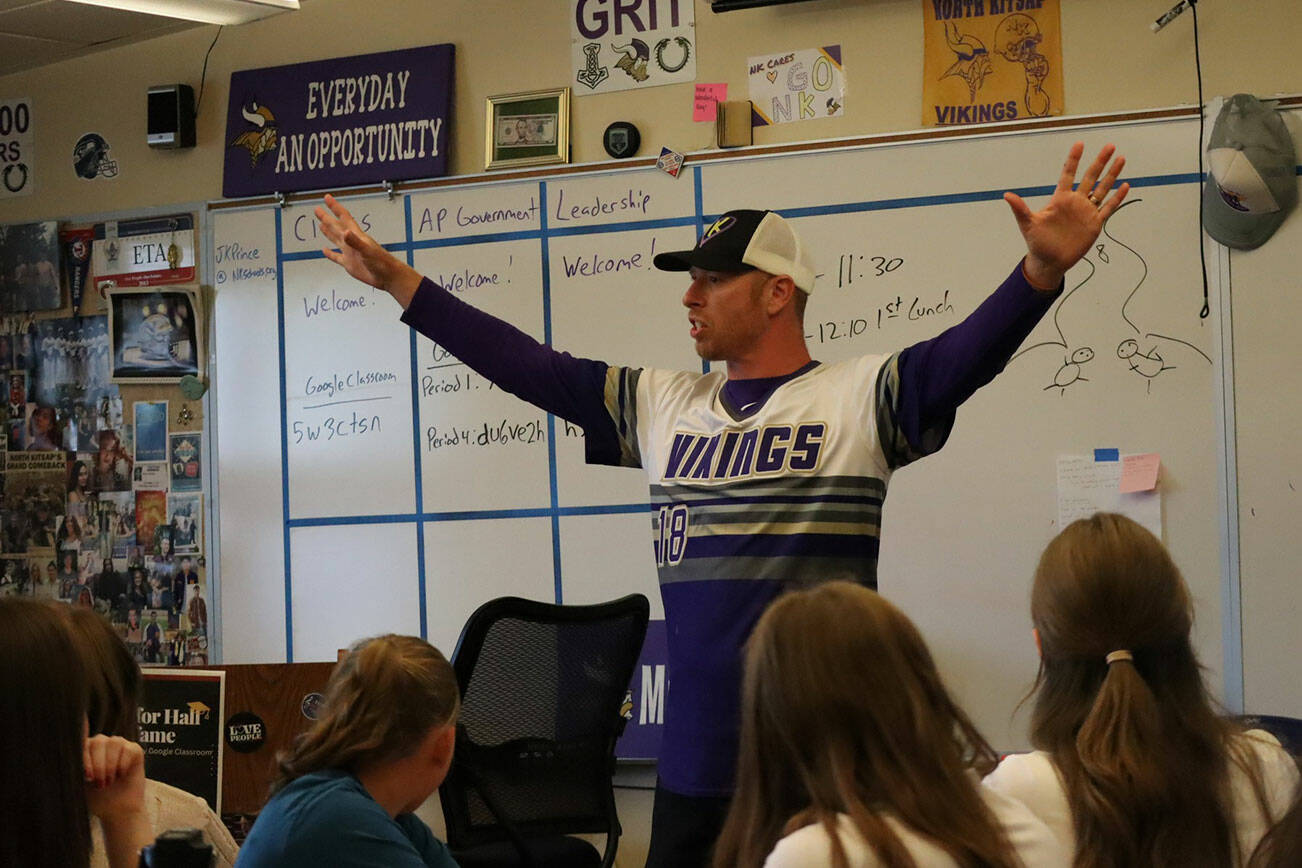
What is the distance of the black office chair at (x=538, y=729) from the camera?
8.52ft

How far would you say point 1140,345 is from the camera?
3.28 m

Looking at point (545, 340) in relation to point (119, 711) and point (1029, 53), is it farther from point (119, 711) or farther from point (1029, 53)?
point (119, 711)

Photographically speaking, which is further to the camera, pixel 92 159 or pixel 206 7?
pixel 92 159

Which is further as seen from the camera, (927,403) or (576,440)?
(576,440)

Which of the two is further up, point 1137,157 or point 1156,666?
point 1137,157

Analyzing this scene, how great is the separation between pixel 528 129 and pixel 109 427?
5.36 ft

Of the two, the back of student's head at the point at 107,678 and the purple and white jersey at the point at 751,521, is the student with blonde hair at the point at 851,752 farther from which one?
the back of student's head at the point at 107,678

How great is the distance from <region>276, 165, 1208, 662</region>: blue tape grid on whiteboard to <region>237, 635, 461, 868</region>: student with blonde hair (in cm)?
188

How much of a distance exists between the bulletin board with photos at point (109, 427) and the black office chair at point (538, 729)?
176cm

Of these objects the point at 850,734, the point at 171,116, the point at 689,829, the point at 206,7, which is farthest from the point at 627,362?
the point at 850,734

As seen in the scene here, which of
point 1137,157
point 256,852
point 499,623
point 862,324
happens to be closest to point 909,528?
point 862,324

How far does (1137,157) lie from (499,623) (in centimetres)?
192

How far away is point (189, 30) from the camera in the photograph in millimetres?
4230

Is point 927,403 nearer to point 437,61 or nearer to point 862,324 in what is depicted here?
point 862,324
